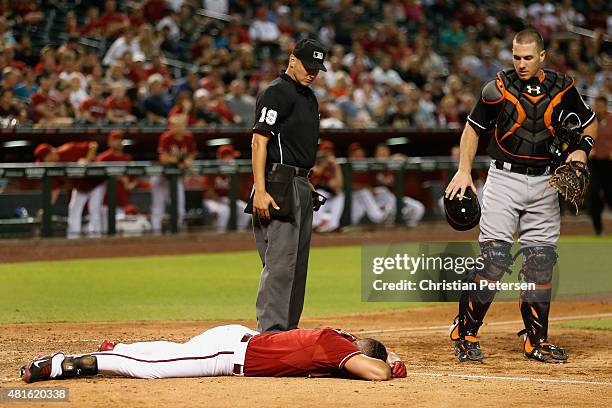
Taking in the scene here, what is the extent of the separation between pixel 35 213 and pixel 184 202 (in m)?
2.39

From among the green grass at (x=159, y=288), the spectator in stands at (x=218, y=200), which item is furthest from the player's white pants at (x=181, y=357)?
the spectator in stands at (x=218, y=200)

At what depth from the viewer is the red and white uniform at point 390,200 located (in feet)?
59.9

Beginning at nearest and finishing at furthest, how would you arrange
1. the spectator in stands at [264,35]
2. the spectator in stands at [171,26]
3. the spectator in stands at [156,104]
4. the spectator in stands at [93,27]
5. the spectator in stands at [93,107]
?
the spectator in stands at [93,107] < the spectator in stands at [156,104] < the spectator in stands at [93,27] < the spectator in stands at [171,26] < the spectator in stands at [264,35]

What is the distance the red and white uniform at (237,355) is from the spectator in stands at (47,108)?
10150 millimetres

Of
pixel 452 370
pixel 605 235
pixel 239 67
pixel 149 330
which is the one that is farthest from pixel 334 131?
pixel 452 370

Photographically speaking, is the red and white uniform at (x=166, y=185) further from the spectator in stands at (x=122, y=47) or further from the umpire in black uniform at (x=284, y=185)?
the umpire in black uniform at (x=284, y=185)

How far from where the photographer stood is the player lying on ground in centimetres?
609

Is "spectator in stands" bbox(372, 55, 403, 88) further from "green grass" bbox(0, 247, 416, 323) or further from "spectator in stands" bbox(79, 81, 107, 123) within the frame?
"green grass" bbox(0, 247, 416, 323)

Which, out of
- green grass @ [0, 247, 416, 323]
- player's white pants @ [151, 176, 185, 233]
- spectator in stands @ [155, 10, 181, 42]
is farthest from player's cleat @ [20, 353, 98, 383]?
spectator in stands @ [155, 10, 181, 42]

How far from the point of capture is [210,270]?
13250 millimetres

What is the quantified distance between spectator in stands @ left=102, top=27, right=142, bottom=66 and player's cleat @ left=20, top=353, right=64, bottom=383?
41.4 ft

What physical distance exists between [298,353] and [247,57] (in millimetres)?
14253

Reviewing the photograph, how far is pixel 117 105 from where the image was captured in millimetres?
16656

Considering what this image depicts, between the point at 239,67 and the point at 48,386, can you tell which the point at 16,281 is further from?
the point at 239,67
